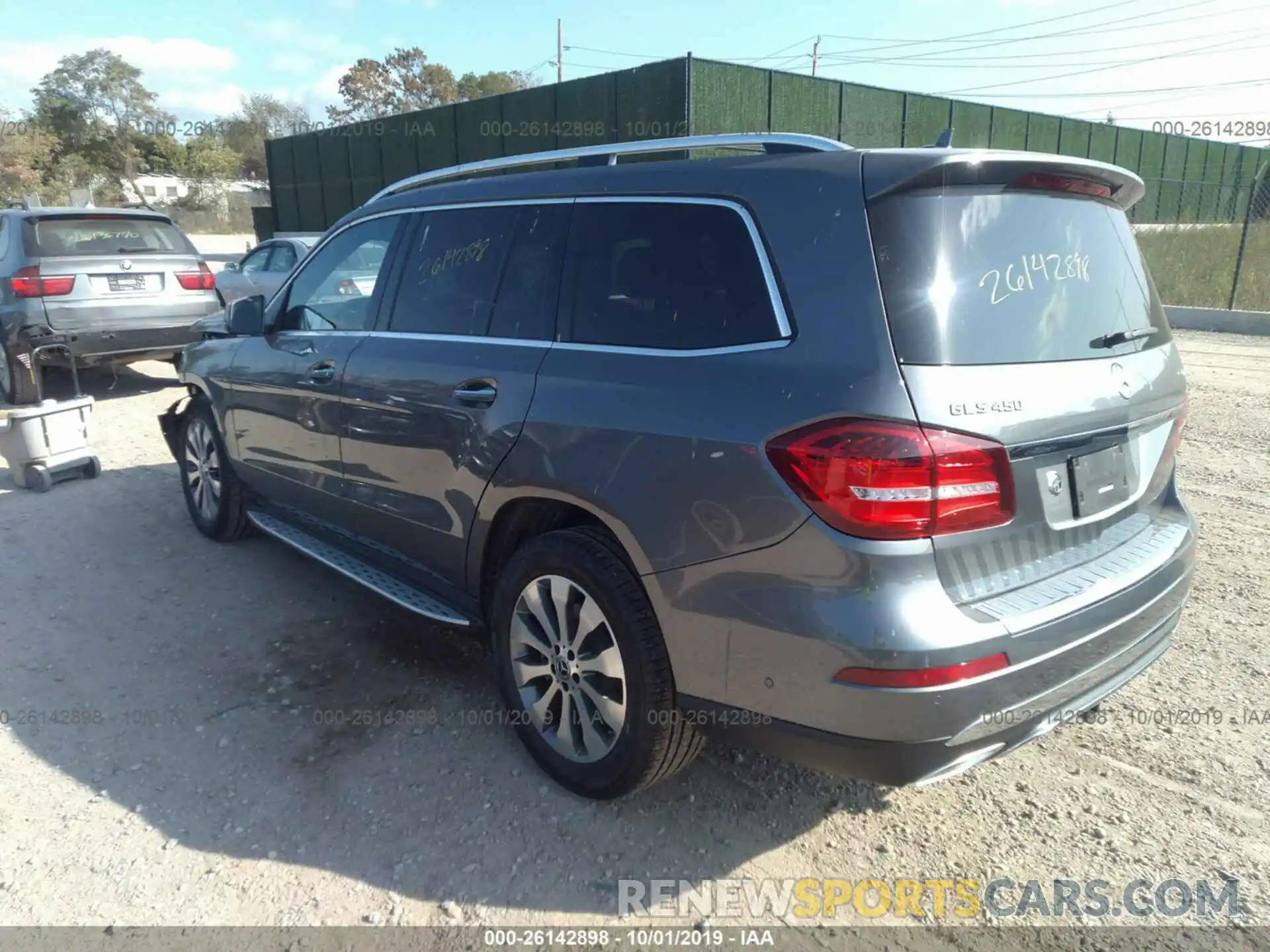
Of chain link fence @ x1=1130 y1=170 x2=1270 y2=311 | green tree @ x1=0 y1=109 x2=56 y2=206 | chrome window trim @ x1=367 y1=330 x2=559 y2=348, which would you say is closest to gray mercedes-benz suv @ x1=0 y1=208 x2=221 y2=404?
chrome window trim @ x1=367 y1=330 x2=559 y2=348

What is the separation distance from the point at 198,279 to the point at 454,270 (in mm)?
7134

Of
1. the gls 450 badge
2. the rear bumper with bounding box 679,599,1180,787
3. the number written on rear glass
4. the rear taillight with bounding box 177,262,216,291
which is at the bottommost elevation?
the rear bumper with bounding box 679,599,1180,787

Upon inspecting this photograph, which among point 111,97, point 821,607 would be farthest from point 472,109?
point 111,97

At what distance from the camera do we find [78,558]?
4938 mm

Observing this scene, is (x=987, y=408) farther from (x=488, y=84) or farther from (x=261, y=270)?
(x=488, y=84)

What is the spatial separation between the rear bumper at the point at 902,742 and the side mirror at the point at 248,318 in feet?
10.0

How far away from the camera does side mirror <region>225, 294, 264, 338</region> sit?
171 inches

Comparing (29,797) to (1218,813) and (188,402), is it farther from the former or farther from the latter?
(1218,813)

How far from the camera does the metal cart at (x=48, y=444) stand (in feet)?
19.9

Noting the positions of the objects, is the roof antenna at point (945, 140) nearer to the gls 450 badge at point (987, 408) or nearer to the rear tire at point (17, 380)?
the gls 450 badge at point (987, 408)

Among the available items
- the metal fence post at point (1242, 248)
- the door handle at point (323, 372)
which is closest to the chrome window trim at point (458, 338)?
the door handle at point (323, 372)

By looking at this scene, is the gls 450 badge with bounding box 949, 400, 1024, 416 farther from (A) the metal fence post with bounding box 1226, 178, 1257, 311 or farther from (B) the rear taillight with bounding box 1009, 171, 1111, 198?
(A) the metal fence post with bounding box 1226, 178, 1257, 311

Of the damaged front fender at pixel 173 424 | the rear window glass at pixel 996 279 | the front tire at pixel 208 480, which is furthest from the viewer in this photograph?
the damaged front fender at pixel 173 424

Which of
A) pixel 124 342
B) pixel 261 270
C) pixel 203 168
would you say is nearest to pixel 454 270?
pixel 124 342
